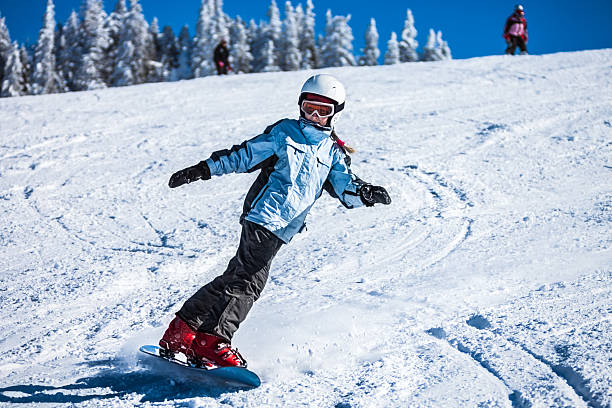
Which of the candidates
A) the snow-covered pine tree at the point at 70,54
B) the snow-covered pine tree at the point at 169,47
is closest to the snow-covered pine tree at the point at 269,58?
the snow-covered pine tree at the point at 169,47

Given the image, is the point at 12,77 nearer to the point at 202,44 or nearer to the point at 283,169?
the point at 202,44

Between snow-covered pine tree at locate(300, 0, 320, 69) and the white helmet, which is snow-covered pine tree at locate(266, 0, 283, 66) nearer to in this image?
snow-covered pine tree at locate(300, 0, 320, 69)

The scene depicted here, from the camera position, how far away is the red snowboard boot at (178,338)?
3.48 metres

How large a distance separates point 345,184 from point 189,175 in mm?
961

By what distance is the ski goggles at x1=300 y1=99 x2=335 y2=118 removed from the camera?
3518 millimetres

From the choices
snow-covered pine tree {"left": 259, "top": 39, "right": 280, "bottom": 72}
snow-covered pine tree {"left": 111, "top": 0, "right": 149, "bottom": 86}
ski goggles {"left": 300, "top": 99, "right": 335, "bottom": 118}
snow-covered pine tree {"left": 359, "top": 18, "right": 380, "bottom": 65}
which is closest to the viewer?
ski goggles {"left": 300, "top": 99, "right": 335, "bottom": 118}

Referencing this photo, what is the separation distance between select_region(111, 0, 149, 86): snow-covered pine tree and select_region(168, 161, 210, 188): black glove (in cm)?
4420

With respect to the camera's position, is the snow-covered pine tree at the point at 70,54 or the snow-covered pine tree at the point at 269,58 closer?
the snow-covered pine tree at the point at 269,58

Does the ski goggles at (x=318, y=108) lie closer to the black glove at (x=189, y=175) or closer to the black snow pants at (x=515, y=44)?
the black glove at (x=189, y=175)

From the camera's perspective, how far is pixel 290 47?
51156 mm

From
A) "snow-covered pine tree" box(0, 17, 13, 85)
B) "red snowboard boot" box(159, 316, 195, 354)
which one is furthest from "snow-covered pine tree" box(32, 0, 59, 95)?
"red snowboard boot" box(159, 316, 195, 354)

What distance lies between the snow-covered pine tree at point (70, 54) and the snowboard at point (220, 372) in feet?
170

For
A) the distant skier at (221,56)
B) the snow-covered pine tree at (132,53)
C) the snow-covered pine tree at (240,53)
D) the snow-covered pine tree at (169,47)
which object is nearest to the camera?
the distant skier at (221,56)

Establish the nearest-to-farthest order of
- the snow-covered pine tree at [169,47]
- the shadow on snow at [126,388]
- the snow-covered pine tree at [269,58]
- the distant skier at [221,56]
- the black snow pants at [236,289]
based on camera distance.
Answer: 1. the shadow on snow at [126,388]
2. the black snow pants at [236,289]
3. the distant skier at [221,56]
4. the snow-covered pine tree at [269,58]
5. the snow-covered pine tree at [169,47]
